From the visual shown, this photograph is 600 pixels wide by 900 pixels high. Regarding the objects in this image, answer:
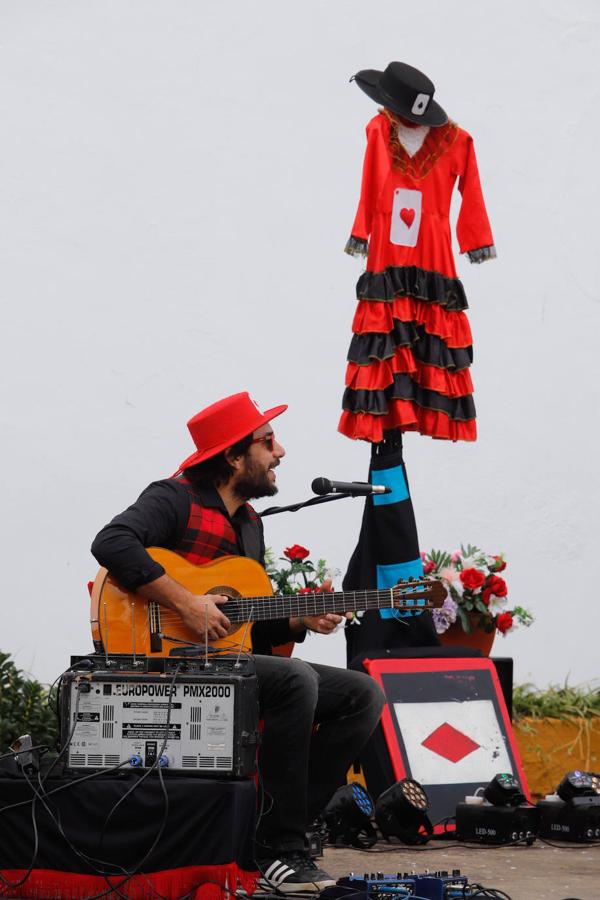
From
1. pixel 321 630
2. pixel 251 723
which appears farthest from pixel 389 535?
pixel 251 723

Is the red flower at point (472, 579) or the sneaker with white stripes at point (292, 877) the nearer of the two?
the sneaker with white stripes at point (292, 877)

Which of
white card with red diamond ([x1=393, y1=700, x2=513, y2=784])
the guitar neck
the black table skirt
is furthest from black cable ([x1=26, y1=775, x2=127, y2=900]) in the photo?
white card with red diamond ([x1=393, y1=700, x2=513, y2=784])

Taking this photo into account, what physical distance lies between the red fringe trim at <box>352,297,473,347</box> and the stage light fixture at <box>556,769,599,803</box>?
5.81 feet

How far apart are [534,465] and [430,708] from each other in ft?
5.77

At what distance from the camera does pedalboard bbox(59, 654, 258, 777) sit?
310 centimetres

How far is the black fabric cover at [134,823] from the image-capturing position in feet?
9.92

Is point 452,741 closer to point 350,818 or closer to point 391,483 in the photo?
point 350,818

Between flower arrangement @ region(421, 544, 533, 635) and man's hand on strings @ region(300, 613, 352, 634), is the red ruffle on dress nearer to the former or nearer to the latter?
flower arrangement @ region(421, 544, 533, 635)

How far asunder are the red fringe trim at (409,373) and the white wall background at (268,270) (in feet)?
2.88

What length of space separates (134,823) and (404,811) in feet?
4.23

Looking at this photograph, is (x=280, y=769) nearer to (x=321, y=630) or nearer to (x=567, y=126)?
(x=321, y=630)

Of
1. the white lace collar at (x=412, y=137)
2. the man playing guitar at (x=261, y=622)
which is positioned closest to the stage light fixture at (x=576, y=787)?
Answer: the man playing guitar at (x=261, y=622)

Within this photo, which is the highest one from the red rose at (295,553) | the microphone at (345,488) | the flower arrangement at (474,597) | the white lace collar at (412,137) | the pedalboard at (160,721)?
the white lace collar at (412,137)

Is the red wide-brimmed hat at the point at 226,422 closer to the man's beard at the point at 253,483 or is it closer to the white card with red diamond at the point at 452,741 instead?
the man's beard at the point at 253,483
